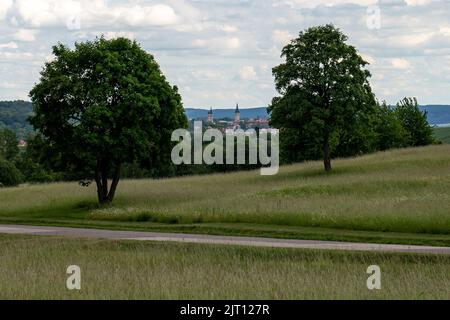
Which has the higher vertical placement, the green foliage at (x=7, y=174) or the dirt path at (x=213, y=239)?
the green foliage at (x=7, y=174)

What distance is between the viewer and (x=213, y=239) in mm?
30984

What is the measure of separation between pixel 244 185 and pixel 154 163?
398 inches

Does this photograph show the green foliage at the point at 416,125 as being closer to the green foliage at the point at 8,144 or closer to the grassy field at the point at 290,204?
the grassy field at the point at 290,204

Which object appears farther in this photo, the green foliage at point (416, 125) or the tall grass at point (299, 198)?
the green foliage at point (416, 125)

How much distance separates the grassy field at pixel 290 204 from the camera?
32.3 meters

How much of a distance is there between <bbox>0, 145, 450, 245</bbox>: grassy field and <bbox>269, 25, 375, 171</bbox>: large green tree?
414cm

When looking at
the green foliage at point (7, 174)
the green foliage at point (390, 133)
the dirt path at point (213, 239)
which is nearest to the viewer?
the dirt path at point (213, 239)

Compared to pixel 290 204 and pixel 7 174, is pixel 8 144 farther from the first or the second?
pixel 290 204

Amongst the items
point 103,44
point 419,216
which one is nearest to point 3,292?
point 419,216

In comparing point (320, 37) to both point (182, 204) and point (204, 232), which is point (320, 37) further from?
point (204, 232)

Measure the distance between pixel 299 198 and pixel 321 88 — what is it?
1724 cm

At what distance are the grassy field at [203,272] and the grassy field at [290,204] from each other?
16.0 ft

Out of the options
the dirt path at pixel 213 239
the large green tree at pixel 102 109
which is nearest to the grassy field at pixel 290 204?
the dirt path at pixel 213 239

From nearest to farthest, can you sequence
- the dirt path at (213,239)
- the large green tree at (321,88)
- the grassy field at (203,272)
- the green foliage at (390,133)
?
the grassy field at (203,272) → the dirt path at (213,239) → the large green tree at (321,88) → the green foliage at (390,133)
